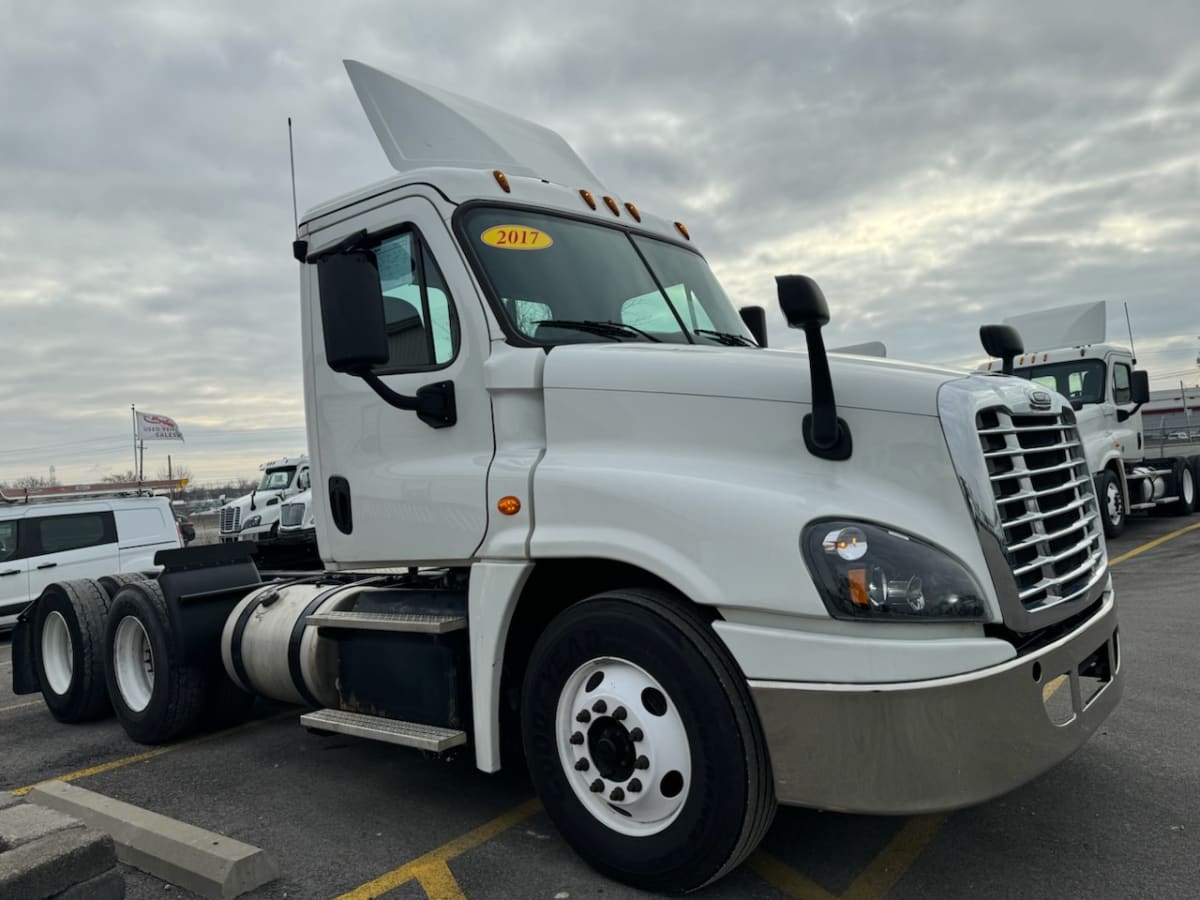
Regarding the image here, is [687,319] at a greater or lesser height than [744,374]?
greater

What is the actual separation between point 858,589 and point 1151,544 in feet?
39.5

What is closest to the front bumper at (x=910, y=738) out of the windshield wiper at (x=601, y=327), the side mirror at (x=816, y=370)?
the side mirror at (x=816, y=370)

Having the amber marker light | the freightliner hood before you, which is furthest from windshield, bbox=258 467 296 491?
the amber marker light

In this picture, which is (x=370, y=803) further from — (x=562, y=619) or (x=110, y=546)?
(x=110, y=546)

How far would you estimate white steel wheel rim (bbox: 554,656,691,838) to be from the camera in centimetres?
308

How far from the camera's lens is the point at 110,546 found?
12.6m

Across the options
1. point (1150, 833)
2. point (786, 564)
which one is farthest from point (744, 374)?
point (1150, 833)

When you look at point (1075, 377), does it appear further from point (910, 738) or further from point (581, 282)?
point (910, 738)

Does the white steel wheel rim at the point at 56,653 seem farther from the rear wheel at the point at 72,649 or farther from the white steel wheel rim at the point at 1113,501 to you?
the white steel wheel rim at the point at 1113,501

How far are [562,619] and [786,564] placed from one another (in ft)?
3.11

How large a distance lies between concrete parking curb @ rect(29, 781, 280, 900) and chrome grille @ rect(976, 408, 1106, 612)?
2.91 meters

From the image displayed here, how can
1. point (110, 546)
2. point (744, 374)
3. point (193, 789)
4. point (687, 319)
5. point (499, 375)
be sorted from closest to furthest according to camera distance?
point (744, 374)
point (499, 375)
point (687, 319)
point (193, 789)
point (110, 546)

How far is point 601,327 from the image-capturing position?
12.6 feet

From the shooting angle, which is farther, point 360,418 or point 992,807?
point 360,418
